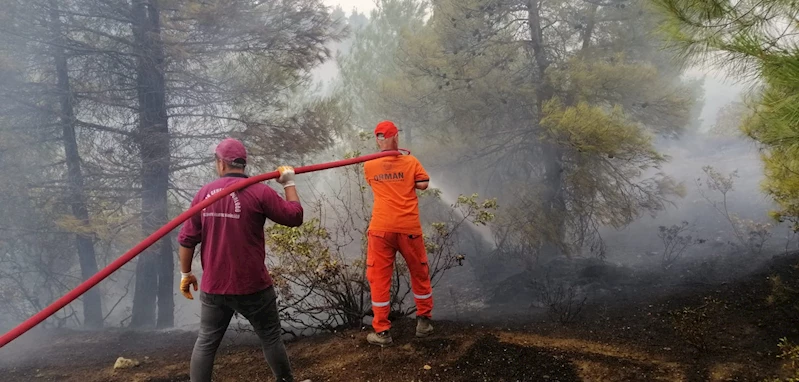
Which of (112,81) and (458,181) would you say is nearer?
(112,81)

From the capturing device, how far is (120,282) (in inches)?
690

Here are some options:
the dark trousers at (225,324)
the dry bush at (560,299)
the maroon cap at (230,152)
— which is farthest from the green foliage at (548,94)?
the dark trousers at (225,324)

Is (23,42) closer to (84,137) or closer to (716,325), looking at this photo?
(84,137)

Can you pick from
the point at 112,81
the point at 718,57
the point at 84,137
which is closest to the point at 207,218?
the point at 718,57

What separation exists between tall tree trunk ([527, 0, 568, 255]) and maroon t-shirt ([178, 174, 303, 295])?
24.7 feet

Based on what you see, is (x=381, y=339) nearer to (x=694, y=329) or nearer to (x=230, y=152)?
(x=230, y=152)

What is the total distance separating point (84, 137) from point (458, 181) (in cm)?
940

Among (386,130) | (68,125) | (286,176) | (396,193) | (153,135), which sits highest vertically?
(68,125)

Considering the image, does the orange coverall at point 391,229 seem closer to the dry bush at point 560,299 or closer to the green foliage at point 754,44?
the dry bush at point 560,299

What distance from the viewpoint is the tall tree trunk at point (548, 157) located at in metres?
9.39

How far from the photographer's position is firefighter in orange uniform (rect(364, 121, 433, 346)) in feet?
12.6

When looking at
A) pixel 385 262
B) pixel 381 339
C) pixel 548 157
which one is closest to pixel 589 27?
pixel 548 157

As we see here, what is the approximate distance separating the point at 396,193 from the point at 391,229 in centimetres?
33

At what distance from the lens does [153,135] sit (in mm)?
8461
